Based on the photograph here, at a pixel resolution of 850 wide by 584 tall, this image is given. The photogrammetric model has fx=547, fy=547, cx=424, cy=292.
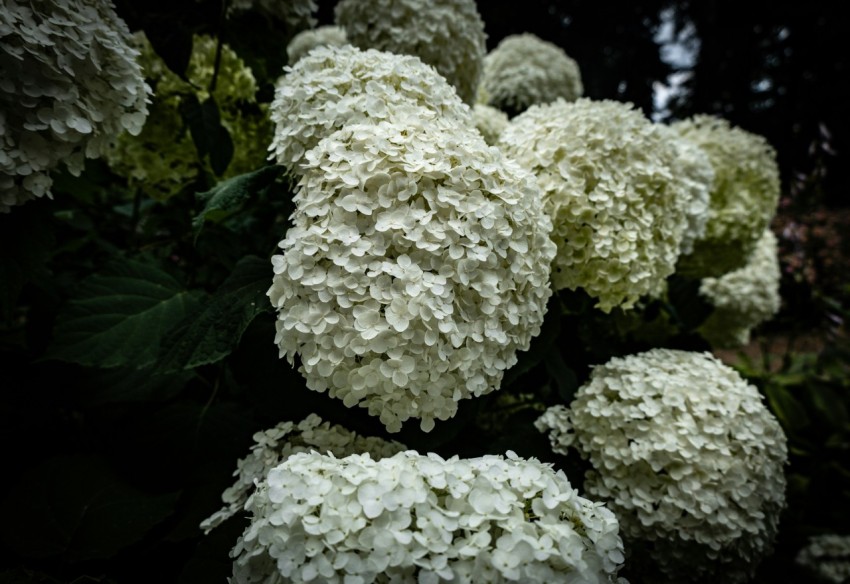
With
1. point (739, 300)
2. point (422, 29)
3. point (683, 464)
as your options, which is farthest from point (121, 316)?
point (739, 300)

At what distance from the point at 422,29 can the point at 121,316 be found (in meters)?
1.27

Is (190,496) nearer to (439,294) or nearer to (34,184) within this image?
(34,184)

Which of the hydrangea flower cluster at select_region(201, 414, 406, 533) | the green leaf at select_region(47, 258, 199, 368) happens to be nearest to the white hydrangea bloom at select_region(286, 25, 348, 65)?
the green leaf at select_region(47, 258, 199, 368)

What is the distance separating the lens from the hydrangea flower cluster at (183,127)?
5.70 feet

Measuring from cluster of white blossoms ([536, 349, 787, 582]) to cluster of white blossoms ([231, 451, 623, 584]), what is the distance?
1.27 feet

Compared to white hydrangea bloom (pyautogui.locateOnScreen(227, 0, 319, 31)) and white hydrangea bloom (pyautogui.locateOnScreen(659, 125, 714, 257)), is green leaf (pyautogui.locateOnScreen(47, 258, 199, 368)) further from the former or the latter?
white hydrangea bloom (pyautogui.locateOnScreen(659, 125, 714, 257))

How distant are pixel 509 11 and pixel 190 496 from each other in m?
6.93

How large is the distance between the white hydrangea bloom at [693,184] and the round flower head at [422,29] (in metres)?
0.72

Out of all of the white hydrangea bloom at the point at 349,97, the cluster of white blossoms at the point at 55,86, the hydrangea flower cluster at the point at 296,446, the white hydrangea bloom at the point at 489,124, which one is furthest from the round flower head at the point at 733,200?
the cluster of white blossoms at the point at 55,86

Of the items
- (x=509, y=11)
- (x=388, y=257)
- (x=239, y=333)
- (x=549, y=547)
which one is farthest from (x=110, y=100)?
(x=509, y=11)

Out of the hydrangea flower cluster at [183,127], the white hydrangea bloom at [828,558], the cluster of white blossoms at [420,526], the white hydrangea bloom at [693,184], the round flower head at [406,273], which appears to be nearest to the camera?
the cluster of white blossoms at [420,526]

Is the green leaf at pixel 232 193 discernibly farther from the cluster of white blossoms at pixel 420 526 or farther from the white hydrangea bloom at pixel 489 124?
the white hydrangea bloom at pixel 489 124

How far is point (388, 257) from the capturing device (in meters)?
1.01

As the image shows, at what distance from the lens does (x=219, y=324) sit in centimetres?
115
